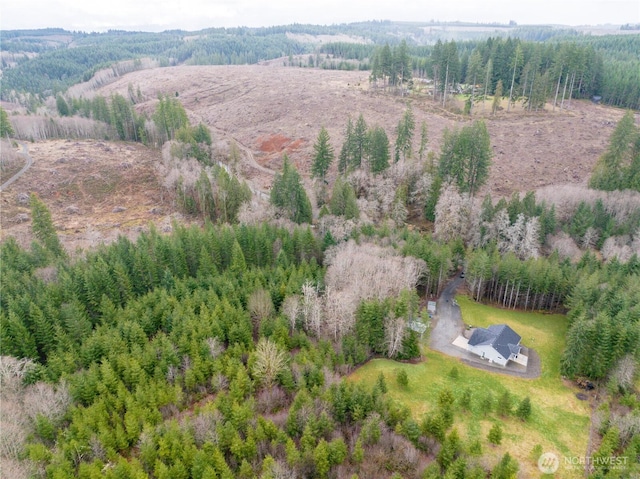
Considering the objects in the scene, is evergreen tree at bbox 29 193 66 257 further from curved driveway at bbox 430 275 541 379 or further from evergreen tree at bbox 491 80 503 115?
evergreen tree at bbox 491 80 503 115

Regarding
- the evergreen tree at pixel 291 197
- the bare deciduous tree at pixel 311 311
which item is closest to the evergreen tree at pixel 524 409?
the bare deciduous tree at pixel 311 311

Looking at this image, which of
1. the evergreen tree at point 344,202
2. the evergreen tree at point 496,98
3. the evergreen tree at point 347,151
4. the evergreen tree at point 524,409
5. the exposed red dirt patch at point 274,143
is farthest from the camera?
the exposed red dirt patch at point 274,143

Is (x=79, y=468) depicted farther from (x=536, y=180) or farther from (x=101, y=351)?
→ (x=536, y=180)

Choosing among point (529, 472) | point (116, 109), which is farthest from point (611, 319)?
point (116, 109)

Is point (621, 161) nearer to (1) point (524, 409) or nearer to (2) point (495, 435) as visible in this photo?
(1) point (524, 409)

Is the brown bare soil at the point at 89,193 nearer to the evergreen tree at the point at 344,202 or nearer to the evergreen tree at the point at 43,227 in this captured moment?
the evergreen tree at the point at 43,227

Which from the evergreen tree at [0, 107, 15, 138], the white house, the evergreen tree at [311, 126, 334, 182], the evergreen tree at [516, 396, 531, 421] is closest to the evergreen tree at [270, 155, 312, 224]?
the evergreen tree at [311, 126, 334, 182]

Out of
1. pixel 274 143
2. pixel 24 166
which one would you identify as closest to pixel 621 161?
pixel 274 143
